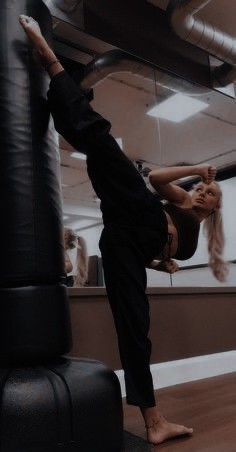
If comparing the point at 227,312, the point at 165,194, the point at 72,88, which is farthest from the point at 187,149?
the point at 72,88

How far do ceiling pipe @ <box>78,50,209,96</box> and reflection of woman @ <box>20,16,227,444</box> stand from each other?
173 centimetres

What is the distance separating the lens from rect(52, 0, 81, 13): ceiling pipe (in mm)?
2587

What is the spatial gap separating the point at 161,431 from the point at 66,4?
260 centimetres

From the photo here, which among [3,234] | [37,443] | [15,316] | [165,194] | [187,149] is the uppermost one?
[187,149]

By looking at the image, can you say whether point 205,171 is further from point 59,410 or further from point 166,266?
point 59,410

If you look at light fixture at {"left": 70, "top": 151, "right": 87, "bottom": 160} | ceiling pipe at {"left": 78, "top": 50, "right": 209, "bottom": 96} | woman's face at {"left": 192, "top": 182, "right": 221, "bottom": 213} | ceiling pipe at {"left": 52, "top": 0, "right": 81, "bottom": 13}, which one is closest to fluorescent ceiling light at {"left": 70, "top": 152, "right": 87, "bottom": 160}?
light fixture at {"left": 70, "top": 151, "right": 87, "bottom": 160}

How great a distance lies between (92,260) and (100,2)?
264cm

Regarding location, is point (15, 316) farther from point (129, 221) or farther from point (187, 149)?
point (187, 149)

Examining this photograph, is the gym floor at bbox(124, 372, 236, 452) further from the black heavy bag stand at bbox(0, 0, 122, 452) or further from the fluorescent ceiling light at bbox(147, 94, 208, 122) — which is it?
the fluorescent ceiling light at bbox(147, 94, 208, 122)

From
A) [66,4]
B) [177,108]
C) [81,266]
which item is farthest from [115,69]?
[81,266]

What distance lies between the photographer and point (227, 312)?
3242mm

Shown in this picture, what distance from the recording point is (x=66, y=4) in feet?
8.56

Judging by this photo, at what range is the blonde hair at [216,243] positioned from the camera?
82.9 inches

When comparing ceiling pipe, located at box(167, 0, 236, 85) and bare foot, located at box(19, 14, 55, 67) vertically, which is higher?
ceiling pipe, located at box(167, 0, 236, 85)
